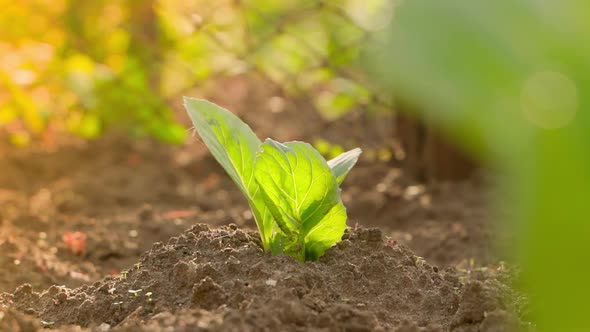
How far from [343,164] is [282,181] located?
0.17m

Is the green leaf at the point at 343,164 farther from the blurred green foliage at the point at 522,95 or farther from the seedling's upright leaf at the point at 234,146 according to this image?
the blurred green foliage at the point at 522,95

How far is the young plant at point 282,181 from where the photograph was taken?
136 cm

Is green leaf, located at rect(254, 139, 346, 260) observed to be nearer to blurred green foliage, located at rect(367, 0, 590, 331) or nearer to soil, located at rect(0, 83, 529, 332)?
soil, located at rect(0, 83, 529, 332)

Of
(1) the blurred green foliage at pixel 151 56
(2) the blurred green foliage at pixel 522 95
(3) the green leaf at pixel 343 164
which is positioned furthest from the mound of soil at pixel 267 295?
(1) the blurred green foliage at pixel 151 56

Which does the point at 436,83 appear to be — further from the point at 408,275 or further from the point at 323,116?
the point at 323,116

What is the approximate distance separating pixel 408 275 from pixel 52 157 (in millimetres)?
2285

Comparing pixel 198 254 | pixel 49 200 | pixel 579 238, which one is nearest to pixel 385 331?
pixel 198 254

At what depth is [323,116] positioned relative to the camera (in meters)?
3.63

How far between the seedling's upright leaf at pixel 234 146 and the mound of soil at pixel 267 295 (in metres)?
0.08

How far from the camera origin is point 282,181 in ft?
4.52

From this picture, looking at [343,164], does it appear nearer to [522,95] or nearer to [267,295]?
[267,295]

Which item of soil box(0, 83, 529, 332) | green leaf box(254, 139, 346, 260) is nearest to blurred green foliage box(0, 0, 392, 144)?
soil box(0, 83, 529, 332)

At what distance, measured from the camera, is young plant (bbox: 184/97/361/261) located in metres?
1.36

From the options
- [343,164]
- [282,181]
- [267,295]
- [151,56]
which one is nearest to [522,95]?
[267,295]
